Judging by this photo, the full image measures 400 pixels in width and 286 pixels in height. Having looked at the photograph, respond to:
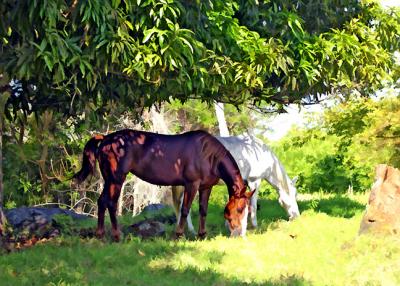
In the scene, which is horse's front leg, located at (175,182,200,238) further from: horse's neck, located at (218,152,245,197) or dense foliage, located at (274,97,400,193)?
dense foliage, located at (274,97,400,193)

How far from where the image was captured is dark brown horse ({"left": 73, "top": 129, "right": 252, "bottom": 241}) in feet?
49.6

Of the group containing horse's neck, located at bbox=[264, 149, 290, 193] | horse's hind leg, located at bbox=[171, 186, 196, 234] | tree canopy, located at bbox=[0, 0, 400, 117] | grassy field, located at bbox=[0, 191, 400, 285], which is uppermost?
tree canopy, located at bbox=[0, 0, 400, 117]

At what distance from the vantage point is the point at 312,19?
15.6 meters

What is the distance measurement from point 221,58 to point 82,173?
471 centimetres

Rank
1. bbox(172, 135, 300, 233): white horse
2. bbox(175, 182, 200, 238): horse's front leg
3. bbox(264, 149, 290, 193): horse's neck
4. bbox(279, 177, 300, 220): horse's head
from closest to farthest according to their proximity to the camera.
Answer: bbox(175, 182, 200, 238): horse's front leg, bbox(172, 135, 300, 233): white horse, bbox(279, 177, 300, 220): horse's head, bbox(264, 149, 290, 193): horse's neck

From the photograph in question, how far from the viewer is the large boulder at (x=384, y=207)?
14.5 meters

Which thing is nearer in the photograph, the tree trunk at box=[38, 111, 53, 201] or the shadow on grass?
the shadow on grass

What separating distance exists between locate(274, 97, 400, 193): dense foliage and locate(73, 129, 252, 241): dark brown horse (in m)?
8.59

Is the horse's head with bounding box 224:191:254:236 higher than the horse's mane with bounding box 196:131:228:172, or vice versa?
the horse's mane with bounding box 196:131:228:172

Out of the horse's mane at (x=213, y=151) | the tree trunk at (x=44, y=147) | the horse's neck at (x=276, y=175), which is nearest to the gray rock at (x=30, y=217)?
the horse's mane at (x=213, y=151)

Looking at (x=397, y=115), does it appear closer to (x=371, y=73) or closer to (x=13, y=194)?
(x=371, y=73)

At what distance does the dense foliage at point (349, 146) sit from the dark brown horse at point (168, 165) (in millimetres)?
8588

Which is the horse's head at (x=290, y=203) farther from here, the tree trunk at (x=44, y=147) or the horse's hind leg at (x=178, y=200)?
the tree trunk at (x=44, y=147)

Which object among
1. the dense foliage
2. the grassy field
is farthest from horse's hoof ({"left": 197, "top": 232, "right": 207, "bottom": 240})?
the dense foliage
